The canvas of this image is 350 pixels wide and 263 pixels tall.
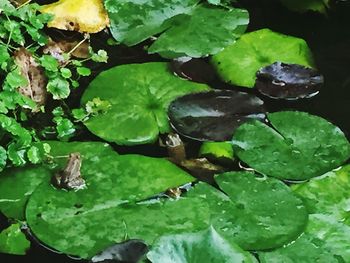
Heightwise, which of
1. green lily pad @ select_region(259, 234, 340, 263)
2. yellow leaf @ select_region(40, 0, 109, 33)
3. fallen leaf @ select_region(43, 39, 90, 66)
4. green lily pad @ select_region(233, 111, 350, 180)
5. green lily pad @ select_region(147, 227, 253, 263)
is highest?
yellow leaf @ select_region(40, 0, 109, 33)

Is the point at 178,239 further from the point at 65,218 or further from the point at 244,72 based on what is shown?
the point at 244,72

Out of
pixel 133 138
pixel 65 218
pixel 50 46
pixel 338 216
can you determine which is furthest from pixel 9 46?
pixel 338 216

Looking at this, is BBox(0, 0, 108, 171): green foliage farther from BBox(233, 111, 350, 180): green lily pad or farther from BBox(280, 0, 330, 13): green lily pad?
BBox(280, 0, 330, 13): green lily pad

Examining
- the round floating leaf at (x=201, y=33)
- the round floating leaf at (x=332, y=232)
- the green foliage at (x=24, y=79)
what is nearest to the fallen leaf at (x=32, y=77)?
the green foliage at (x=24, y=79)

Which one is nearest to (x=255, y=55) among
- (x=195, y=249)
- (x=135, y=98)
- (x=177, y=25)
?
(x=177, y=25)

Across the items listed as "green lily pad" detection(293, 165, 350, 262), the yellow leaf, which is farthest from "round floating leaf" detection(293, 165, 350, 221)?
the yellow leaf

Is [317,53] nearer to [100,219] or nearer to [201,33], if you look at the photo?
[201,33]
